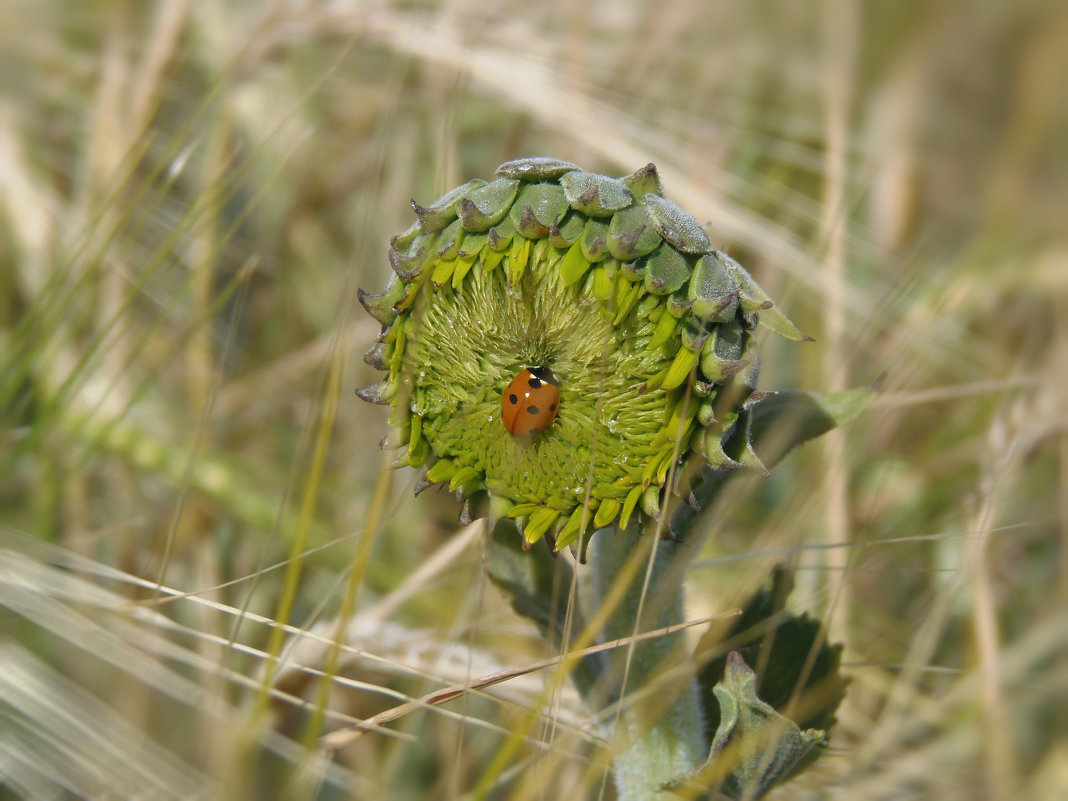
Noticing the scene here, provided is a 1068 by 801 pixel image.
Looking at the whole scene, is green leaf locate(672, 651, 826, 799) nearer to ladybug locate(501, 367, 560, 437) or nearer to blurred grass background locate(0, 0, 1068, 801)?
blurred grass background locate(0, 0, 1068, 801)

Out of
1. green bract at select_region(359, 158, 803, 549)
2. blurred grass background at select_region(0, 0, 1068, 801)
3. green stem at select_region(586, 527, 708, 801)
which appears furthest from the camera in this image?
blurred grass background at select_region(0, 0, 1068, 801)

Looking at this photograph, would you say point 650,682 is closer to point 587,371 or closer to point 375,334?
point 587,371

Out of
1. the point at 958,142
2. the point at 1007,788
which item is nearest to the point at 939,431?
the point at 1007,788

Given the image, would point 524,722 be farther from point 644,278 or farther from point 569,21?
point 569,21

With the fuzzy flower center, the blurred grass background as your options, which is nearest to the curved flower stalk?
the fuzzy flower center

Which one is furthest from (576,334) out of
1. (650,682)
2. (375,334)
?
(375,334)

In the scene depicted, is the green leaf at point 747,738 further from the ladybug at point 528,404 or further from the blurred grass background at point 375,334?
the ladybug at point 528,404

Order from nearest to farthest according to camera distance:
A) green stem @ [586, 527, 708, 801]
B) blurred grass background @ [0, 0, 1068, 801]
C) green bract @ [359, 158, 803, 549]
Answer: green bract @ [359, 158, 803, 549], green stem @ [586, 527, 708, 801], blurred grass background @ [0, 0, 1068, 801]
